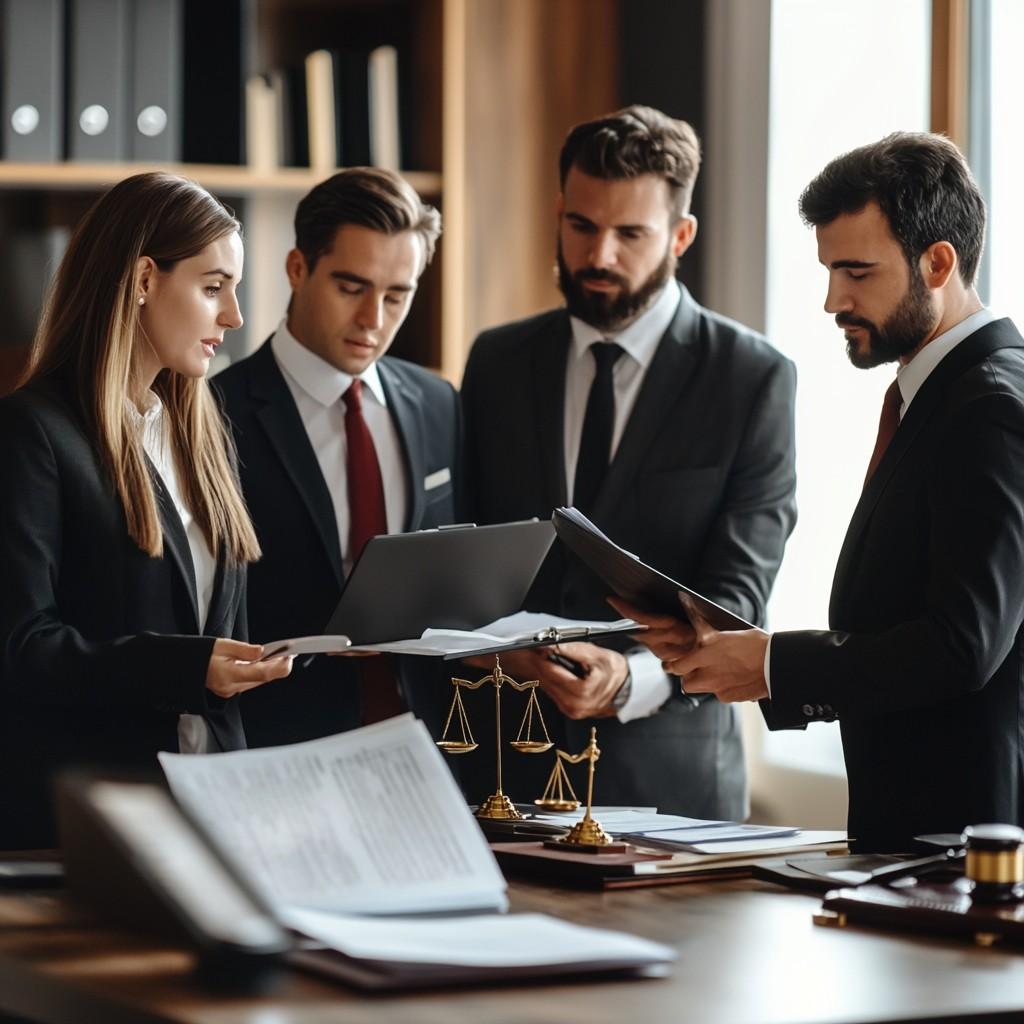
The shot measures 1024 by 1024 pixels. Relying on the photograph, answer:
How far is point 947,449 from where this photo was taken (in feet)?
6.48

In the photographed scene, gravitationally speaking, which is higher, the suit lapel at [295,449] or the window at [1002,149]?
the window at [1002,149]

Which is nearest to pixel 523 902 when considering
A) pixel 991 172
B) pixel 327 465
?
pixel 327 465

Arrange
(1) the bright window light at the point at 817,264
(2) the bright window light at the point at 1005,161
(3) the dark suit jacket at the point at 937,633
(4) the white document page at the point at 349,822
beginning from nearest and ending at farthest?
1. (4) the white document page at the point at 349,822
2. (3) the dark suit jacket at the point at 937,633
3. (2) the bright window light at the point at 1005,161
4. (1) the bright window light at the point at 817,264

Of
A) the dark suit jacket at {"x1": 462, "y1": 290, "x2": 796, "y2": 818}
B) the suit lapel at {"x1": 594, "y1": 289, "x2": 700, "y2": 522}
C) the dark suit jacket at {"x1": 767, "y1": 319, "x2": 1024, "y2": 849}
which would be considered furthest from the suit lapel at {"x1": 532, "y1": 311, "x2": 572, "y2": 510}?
the dark suit jacket at {"x1": 767, "y1": 319, "x2": 1024, "y2": 849}

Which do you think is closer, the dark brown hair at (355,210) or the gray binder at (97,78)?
the dark brown hair at (355,210)

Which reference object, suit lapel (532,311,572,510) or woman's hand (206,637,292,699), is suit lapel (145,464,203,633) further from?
suit lapel (532,311,572,510)

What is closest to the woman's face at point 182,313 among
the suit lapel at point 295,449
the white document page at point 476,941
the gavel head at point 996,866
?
the suit lapel at point 295,449

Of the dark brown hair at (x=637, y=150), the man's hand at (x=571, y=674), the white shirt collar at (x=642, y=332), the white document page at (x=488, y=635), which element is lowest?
the man's hand at (x=571, y=674)

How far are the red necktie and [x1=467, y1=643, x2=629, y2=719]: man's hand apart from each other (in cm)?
19

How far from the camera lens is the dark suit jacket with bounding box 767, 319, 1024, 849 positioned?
1909 millimetres

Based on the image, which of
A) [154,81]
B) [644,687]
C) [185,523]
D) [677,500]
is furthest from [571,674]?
[154,81]

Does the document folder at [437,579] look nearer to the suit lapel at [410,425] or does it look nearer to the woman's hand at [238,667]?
the woman's hand at [238,667]

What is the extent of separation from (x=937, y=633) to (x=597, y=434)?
3.65 ft

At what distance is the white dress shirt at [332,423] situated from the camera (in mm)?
2795
